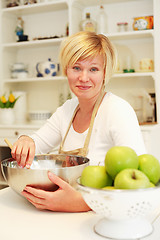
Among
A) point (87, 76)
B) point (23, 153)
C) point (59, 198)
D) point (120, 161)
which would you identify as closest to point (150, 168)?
point (120, 161)

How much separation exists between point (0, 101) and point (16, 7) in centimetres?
97

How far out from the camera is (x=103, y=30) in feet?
10.4

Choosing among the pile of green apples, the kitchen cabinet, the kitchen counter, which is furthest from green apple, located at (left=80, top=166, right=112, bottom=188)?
the kitchen cabinet

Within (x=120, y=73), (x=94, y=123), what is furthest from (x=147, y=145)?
(x=94, y=123)

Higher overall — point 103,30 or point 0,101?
point 103,30

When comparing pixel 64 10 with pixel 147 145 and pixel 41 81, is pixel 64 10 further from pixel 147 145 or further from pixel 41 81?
pixel 147 145

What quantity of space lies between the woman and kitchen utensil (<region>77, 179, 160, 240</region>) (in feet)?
1.54

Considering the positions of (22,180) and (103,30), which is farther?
(103,30)

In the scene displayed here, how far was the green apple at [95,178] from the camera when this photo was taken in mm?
836

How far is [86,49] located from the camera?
145 cm

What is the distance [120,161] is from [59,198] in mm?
261

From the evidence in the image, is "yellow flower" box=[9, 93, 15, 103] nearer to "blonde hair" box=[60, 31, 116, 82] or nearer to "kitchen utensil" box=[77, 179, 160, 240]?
"blonde hair" box=[60, 31, 116, 82]

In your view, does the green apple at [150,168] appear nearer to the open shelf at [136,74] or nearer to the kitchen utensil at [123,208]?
the kitchen utensil at [123,208]

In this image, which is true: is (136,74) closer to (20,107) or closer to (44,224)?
(20,107)
